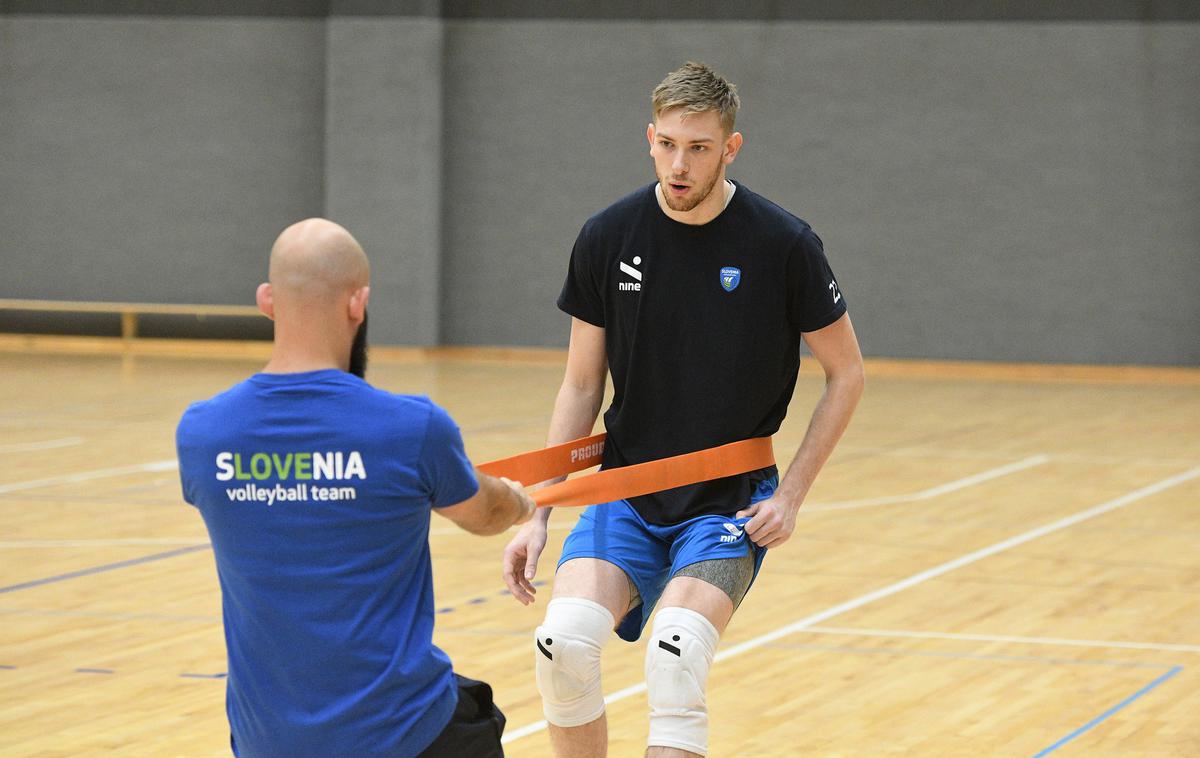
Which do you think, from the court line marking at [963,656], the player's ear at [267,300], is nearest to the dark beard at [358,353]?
the player's ear at [267,300]

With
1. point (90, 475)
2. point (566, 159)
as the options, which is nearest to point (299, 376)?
point (90, 475)

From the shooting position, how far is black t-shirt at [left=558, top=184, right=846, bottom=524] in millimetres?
3699

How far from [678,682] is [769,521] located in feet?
1.38

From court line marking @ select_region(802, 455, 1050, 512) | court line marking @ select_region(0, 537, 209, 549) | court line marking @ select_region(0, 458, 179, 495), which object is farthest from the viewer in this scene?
court line marking @ select_region(0, 458, 179, 495)

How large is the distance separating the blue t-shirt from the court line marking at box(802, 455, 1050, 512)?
7.00m

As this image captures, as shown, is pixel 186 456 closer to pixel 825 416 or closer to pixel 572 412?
pixel 572 412

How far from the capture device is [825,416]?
12.3 ft

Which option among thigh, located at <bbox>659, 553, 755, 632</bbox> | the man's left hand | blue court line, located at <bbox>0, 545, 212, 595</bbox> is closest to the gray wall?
blue court line, located at <bbox>0, 545, 212, 595</bbox>

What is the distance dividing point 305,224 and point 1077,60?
1665cm

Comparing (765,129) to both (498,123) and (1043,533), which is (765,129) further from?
(1043,533)

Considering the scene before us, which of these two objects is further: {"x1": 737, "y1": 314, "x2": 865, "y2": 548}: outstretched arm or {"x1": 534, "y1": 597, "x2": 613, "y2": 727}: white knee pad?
{"x1": 737, "y1": 314, "x2": 865, "y2": 548}: outstretched arm

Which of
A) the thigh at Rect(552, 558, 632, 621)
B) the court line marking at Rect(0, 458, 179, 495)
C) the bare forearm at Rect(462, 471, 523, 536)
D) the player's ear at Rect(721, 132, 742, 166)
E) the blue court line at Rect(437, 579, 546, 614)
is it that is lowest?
the court line marking at Rect(0, 458, 179, 495)

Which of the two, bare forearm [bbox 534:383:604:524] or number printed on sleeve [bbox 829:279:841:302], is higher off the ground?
number printed on sleeve [bbox 829:279:841:302]

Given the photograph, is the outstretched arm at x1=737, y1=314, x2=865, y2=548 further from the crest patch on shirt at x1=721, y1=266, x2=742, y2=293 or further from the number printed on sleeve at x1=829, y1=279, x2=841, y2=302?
the crest patch on shirt at x1=721, y1=266, x2=742, y2=293
